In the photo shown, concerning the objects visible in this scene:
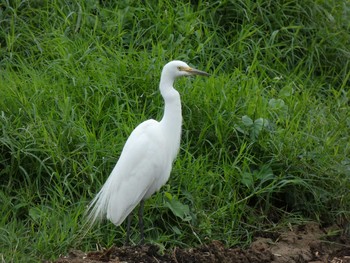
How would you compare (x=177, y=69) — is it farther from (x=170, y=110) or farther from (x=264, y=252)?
(x=264, y=252)

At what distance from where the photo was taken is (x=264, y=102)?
6301 millimetres

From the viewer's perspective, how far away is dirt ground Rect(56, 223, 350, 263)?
492cm

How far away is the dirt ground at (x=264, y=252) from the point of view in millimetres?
4918

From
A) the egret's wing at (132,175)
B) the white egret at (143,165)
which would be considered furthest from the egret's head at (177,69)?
the egret's wing at (132,175)

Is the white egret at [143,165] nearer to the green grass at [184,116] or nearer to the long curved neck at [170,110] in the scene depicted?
the long curved neck at [170,110]

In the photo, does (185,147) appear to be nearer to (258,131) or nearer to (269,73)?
(258,131)

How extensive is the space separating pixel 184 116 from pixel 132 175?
104 cm

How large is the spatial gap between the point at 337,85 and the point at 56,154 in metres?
2.74

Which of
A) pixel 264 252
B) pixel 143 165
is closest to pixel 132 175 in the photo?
pixel 143 165

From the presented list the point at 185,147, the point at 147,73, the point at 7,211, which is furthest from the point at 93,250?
the point at 147,73

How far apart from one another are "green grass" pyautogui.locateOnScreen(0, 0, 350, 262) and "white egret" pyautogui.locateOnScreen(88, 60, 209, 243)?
224 mm

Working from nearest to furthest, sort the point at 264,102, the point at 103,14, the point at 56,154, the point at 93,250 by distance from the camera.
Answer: the point at 93,250, the point at 56,154, the point at 264,102, the point at 103,14

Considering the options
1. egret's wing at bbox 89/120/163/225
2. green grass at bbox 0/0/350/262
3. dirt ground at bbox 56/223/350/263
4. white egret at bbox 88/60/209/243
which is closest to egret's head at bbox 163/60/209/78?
white egret at bbox 88/60/209/243

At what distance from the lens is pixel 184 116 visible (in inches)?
243
